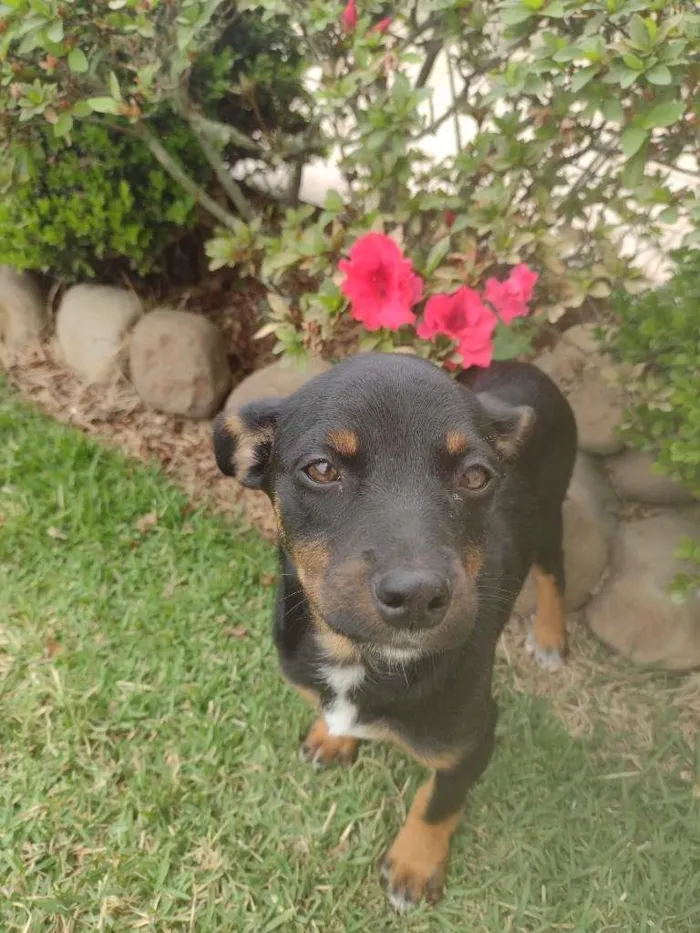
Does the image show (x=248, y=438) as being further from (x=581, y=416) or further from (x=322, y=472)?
(x=581, y=416)

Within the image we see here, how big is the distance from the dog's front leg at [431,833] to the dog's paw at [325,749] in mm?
437

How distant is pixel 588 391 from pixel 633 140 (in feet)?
5.18

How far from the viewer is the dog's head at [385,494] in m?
1.91

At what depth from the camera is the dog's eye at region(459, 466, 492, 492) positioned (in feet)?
7.16

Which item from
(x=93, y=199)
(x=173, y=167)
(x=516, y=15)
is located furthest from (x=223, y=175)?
(x=516, y=15)

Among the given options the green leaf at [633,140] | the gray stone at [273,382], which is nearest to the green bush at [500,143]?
the green leaf at [633,140]

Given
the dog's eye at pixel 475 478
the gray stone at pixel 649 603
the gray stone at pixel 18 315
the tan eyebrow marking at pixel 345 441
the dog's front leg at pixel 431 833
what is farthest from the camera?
Answer: the gray stone at pixel 18 315

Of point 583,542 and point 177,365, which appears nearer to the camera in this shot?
point 583,542

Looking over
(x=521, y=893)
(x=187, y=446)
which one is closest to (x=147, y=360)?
(x=187, y=446)

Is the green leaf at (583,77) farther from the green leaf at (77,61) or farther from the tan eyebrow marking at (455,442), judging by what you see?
the green leaf at (77,61)

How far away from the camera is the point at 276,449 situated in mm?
2338

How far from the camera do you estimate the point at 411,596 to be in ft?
5.95

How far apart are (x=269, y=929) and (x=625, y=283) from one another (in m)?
3.06

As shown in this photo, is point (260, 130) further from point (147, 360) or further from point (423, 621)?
point (423, 621)
